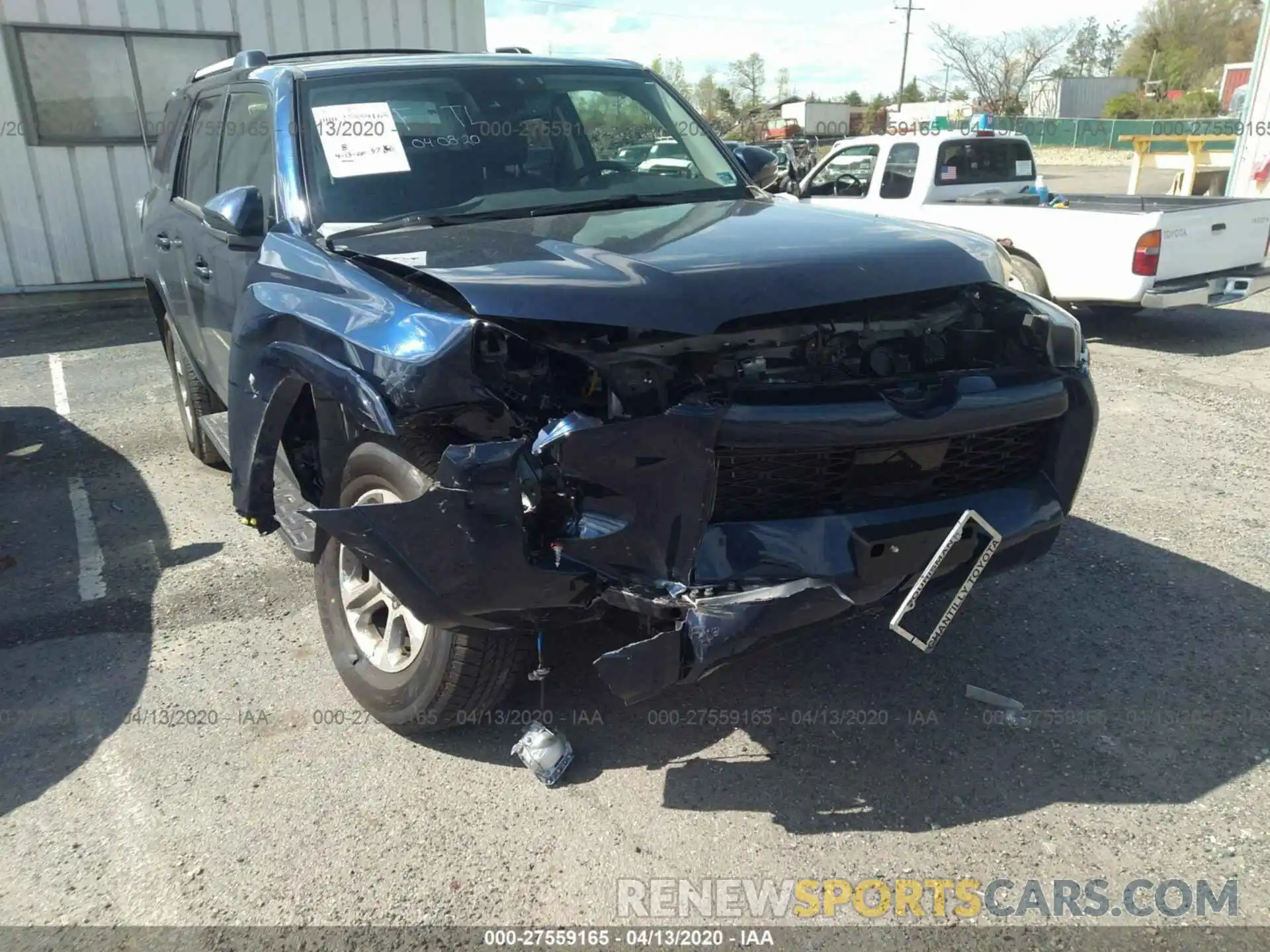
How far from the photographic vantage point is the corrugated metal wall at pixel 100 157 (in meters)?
9.73

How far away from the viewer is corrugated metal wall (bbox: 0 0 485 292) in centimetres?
973

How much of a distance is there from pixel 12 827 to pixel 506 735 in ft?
4.55

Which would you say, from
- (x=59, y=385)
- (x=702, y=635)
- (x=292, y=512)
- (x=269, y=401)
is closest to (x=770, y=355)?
(x=702, y=635)

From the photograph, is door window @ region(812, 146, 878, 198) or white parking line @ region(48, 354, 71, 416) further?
door window @ region(812, 146, 878, 198)

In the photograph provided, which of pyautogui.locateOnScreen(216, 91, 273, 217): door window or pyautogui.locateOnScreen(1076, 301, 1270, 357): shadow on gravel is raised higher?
pyautogui.locateOnScreen(216, 91, 273, 217): door window

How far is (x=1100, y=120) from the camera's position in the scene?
44.7m

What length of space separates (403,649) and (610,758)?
72 centimetres

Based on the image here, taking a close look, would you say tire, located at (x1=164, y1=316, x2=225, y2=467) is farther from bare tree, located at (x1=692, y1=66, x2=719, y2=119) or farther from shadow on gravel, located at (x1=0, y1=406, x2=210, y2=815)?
bare tree, located at (x1=692, y1=66, x2=719, y2=119)

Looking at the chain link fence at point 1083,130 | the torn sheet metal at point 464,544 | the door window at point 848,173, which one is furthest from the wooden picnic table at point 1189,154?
the chain link fence at point 1083,130

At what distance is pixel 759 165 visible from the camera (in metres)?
4.38

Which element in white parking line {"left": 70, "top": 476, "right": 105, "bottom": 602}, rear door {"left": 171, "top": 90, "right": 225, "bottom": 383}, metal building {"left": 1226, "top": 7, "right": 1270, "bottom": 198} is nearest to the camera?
white parking line {"left": 70, "top": 476, "right": 105, "bottom": 602}

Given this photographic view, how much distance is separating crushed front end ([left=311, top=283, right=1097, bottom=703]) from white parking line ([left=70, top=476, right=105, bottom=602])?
2276mm

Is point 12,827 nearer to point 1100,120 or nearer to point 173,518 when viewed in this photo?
point 173,518

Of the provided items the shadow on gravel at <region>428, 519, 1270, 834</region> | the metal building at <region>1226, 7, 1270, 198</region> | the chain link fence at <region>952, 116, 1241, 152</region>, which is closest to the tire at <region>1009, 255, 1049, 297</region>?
the shadow on gravel at <region>428, 519, 1270, 834</region>
